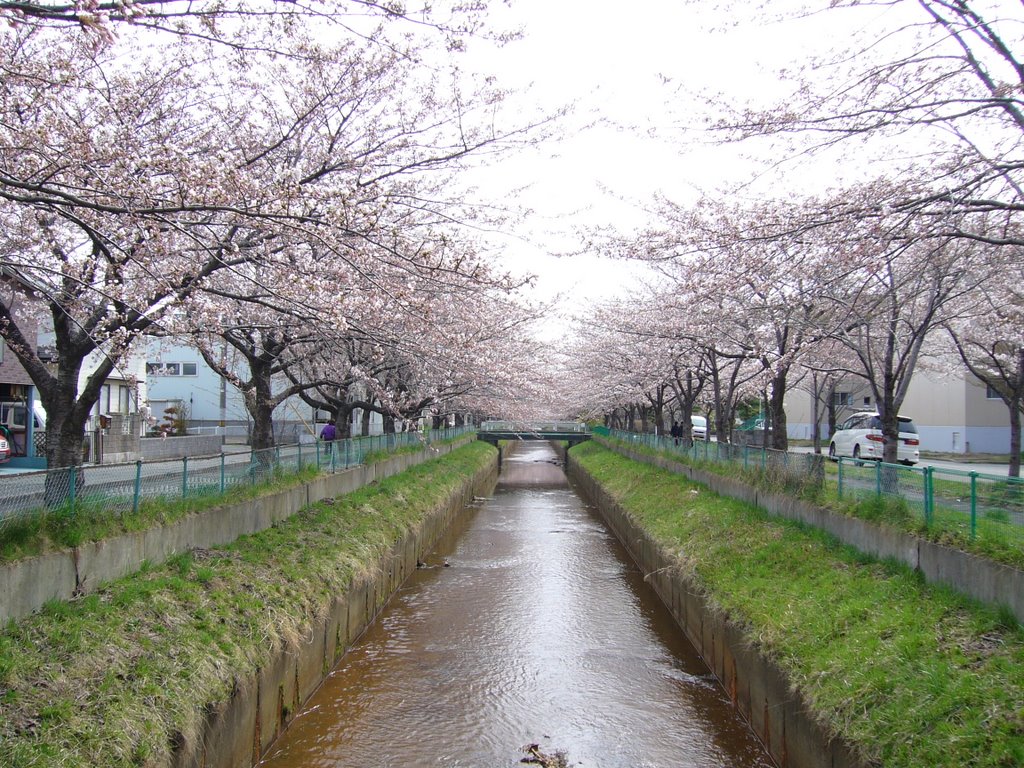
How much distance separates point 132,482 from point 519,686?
5099 millimetres

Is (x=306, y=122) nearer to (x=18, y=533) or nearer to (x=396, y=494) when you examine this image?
(x=18, y=533)

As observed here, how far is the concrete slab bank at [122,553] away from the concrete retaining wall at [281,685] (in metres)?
1.59

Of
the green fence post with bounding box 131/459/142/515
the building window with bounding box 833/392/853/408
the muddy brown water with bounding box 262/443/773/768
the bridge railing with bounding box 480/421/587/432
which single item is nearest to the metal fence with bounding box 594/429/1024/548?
the muddy brown water with bounding box 262/443/773/768

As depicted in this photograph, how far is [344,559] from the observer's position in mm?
10820

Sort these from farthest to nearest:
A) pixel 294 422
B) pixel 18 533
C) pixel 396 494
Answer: pixel 294 422 < pixel 396 494 < pixel 18 533

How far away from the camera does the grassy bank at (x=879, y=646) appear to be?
477 cm

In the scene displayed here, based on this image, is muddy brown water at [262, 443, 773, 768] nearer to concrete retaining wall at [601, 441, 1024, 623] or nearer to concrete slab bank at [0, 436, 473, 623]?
concrete slab bank at [0, 436, 473, 623]

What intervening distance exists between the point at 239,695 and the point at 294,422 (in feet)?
115

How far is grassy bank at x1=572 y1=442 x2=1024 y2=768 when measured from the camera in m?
4.77

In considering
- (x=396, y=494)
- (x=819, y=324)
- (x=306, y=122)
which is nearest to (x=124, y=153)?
(x=306, y=122)

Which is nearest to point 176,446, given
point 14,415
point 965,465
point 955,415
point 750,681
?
point 14,415

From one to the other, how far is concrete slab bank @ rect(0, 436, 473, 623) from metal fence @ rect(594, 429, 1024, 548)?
7.78 m

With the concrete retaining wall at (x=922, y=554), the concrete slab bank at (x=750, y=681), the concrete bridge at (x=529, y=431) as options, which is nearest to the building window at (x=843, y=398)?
the concrete bridge at (x=529, y=431)

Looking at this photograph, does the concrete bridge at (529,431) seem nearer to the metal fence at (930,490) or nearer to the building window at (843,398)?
the building window at (843,398)
